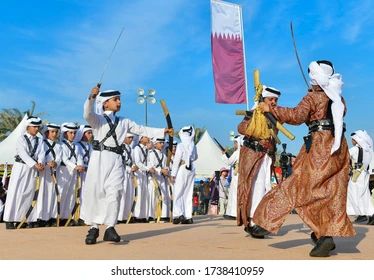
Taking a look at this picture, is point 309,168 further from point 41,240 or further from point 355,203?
point 355,203

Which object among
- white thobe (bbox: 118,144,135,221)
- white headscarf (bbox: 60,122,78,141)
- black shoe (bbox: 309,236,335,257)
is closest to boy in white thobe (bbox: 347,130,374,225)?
white thobe (bbox: 118,144,135,221)

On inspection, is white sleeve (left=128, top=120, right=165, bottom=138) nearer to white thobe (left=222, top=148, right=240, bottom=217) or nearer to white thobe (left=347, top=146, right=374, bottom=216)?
white thobe (left=222, top=148, right=240, bottom=217)

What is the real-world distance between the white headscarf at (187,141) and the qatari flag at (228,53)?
113 inches

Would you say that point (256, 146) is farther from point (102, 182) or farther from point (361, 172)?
point (361, 172)

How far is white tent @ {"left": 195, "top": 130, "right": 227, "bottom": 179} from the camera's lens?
2895cm

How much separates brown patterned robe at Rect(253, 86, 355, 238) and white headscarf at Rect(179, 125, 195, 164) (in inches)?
251

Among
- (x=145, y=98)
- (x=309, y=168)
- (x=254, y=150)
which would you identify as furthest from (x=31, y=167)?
(x=145, y=98)

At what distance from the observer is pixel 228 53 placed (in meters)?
16.2

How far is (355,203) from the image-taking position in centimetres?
1366

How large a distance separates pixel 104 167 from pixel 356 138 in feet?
27.9

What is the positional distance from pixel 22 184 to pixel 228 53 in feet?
26.7

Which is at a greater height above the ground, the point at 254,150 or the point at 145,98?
the point at 145,98

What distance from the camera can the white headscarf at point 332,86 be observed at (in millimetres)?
5703
